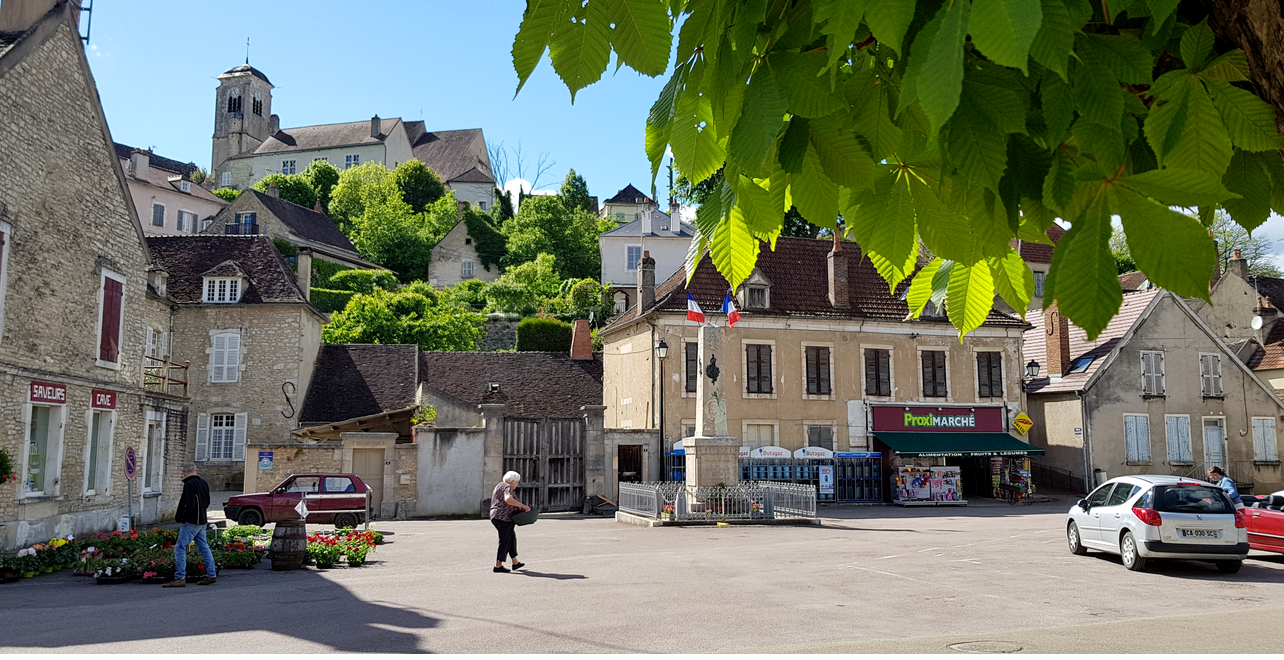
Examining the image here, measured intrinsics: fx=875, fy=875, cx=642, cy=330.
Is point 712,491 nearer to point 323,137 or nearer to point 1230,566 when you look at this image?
point 1230,566

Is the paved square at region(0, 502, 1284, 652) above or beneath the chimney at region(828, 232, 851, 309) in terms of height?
beneath

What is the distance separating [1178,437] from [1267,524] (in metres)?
20.9

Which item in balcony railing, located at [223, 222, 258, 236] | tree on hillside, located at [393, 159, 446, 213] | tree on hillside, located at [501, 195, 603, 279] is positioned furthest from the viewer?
tree on hillside, located at [393, 159, 446, 213]

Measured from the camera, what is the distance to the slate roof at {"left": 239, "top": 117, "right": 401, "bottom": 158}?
93.1m

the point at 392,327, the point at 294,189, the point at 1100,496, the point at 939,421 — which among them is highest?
the point at 294,189

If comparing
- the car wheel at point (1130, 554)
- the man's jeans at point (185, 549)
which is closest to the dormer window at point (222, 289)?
the man's jeans at point (185, 549)

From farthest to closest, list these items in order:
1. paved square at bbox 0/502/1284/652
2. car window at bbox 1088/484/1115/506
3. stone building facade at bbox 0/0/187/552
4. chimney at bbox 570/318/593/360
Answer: chimney at bbox 570/318/593/360 → stone building facade at bbox 0/0/187/552 → car window at bbox 1088/484/1115/506 → paved square at bbox 0/502/1284/652

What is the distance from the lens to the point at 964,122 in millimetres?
1979

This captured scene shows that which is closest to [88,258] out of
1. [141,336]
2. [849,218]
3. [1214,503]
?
[141,336]

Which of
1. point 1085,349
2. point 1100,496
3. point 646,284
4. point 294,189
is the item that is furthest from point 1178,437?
point 294,189

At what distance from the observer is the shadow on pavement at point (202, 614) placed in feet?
27.4

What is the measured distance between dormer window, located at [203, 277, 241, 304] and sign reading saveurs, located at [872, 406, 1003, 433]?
24.1 m

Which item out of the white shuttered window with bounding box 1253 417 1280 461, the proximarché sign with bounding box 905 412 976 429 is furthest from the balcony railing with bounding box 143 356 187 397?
the white shuttered window with bounding box 1253 417 1280 461

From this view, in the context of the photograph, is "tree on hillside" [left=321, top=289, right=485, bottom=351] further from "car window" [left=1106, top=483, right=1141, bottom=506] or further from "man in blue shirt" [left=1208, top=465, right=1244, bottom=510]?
"car window" [left=1106, top=483, right=1141, bottom=506]
